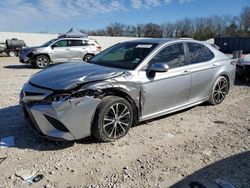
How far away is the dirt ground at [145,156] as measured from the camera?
328 centimetres

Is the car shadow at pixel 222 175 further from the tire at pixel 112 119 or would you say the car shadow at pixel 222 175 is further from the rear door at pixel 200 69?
the rear door at pixel 200 69

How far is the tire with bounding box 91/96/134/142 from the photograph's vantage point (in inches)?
159

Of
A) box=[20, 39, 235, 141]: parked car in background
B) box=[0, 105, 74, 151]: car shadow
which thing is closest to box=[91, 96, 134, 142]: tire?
box=[20, 39, 235, 141]: parked car in background

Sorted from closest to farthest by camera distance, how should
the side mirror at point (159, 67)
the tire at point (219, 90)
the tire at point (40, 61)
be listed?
the side mirror at point (159, 67) < the tire at point (219, 90) < the tire at point (40, 61)

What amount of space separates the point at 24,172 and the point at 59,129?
2.31ft

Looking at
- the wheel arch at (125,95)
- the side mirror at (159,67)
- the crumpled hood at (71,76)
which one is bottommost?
the wheel arch at (125,95)

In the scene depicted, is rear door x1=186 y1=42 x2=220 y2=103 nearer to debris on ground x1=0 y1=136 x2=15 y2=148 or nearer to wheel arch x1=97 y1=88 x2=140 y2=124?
wheel arch x1=97 y1=88 x2=140 y2=124

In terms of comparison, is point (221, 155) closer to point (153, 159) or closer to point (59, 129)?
point (153, 159)

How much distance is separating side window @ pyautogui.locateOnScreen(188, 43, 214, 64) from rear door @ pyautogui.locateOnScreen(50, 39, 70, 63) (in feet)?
33.8

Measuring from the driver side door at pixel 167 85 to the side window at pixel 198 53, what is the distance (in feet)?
0.85

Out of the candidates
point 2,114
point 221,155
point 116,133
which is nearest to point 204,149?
point 221,155

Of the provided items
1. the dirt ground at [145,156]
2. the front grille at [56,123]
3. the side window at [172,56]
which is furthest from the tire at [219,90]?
the front grille at [56,123]

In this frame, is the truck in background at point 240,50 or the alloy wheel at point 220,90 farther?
the truck in background at point 240,50

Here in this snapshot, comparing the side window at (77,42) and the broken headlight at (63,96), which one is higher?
the side window at (77,42)
